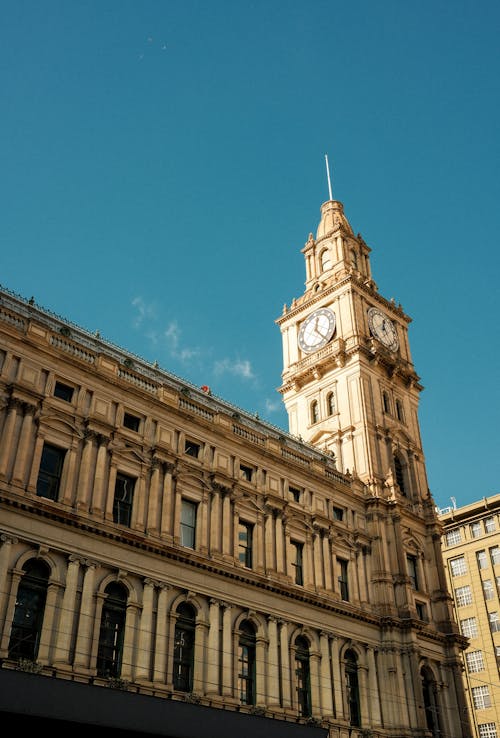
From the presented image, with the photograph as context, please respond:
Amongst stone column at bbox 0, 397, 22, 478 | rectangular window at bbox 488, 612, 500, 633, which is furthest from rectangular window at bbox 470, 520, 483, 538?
stone column at bbox 0, 397, 22, 478

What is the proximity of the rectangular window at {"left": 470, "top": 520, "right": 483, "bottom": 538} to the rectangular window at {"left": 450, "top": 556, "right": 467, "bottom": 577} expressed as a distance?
2.70m

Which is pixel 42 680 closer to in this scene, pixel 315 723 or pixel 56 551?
pixel 56 551

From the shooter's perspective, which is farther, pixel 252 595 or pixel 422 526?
pixel 422 526

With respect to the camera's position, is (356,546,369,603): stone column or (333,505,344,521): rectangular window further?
(333,505,344,521): rectangular window

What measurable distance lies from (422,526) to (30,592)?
3189cm

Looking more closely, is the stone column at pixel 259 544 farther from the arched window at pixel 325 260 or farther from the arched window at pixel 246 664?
the arched window at pixel 325 260

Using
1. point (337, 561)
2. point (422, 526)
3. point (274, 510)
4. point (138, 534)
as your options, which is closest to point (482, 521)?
point (422, 526)

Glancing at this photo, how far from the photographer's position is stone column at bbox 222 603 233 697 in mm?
37594

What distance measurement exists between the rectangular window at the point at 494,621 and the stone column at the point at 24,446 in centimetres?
5576

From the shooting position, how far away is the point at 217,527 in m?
41.9

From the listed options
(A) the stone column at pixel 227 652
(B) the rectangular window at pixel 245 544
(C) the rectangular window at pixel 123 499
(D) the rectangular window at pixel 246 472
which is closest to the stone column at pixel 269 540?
(B) the rectangular window at pixel 245 544

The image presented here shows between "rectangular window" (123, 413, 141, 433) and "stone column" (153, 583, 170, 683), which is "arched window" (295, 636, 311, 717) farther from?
"rectangular window" (123, 413, 141, 433)

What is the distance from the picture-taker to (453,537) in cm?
8412

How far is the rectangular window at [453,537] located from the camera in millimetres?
83562
